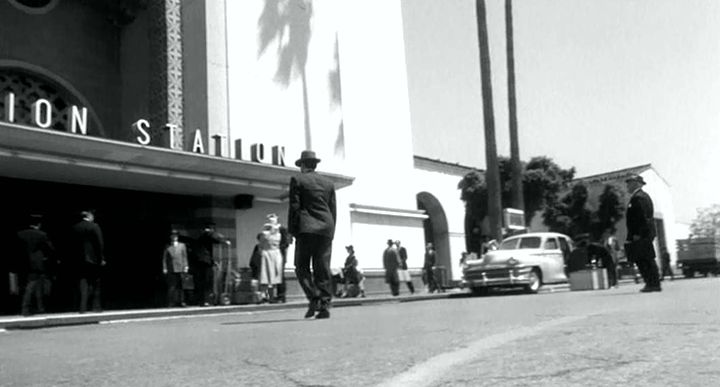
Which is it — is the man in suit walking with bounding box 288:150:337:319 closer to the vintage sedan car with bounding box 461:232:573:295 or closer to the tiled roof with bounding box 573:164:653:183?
the vintage sedan car with bounding box 461:232:573:295

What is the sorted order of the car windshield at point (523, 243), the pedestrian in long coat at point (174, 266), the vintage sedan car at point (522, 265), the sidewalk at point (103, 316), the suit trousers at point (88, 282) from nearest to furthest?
the sidewalk at point (103, 316), the suit trousers at point (88, 282), the pedestrian in long coat at point (174, 266), the vintage sedan car at point (522, 265), the car windshield at point (523, 243)

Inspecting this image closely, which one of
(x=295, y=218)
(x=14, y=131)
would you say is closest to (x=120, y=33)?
(x=14, y=131)

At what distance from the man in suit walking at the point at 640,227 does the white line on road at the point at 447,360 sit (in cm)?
590

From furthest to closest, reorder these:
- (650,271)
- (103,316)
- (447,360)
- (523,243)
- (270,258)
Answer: (523,243)
(270,258)
(103,316)
(650,271)
(447,360)

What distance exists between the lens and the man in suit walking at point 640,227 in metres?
11.2

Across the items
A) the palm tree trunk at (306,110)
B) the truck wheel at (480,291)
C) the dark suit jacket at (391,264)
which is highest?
the palm tree trunk at (306,110)

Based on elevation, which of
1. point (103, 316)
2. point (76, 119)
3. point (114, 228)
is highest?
point (76, 119)

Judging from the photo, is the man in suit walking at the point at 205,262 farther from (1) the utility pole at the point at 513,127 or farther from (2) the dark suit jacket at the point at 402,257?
(1) the utility pole at the point at 513,127

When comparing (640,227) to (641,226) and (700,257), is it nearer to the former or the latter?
(641,226)

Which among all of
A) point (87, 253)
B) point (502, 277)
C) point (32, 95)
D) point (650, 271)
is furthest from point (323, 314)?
point (32, 95)

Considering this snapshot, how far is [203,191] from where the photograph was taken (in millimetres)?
17562

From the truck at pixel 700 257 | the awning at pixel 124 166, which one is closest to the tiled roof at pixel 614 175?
the truck at pixel 700 257

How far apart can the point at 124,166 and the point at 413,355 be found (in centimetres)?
1125

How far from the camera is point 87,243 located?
42.0ft
